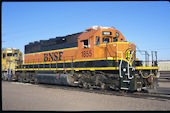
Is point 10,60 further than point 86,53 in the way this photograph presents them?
Yes

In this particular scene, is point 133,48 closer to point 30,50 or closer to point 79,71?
point 79,71

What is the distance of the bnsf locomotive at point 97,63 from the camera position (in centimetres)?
1046

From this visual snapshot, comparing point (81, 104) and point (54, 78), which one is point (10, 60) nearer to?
point (54, 78)

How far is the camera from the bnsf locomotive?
10461mm

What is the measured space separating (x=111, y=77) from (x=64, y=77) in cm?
403

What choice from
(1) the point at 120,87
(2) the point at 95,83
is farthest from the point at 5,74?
(1) the point at 120,87

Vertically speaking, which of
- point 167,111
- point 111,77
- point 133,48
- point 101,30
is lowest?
point 167,111

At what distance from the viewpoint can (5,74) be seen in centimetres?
2252

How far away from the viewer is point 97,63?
1164 centimetres

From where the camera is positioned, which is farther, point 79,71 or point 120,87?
point 79,71

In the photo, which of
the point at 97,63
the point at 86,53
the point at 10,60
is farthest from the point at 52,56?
the point at 10,60

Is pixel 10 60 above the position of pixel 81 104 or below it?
above

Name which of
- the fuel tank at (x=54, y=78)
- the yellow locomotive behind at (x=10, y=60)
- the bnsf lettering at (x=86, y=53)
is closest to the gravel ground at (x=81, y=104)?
the bnsf lettering at (x=86, y=53)

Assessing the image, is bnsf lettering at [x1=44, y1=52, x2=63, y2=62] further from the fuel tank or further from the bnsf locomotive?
the fuel tank
